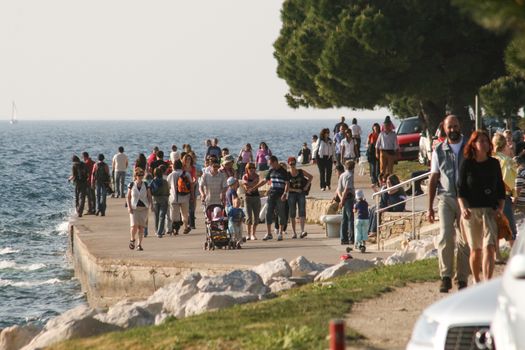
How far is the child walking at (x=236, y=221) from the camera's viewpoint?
79.4ft

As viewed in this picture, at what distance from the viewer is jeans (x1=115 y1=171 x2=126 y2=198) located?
3859cm

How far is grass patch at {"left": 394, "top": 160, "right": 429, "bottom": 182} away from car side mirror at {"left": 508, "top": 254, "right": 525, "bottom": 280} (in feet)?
93.8

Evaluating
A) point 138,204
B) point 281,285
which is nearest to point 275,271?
point 281,285

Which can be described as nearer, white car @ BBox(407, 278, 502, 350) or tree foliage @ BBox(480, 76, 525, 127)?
white car @ BBox(407, 278, 502, 350)

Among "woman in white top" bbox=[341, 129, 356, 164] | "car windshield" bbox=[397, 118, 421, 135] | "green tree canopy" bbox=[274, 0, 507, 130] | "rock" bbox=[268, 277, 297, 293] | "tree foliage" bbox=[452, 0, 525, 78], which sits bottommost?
"rock" bbox=[268, 277, 297, 293]

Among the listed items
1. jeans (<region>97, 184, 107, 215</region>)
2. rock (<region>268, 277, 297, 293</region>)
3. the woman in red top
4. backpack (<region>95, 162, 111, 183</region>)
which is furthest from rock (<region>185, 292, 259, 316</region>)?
the woman in red top

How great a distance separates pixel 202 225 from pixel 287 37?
68.3 feet

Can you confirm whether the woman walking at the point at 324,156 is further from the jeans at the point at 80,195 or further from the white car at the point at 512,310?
the white car at the point at 512,310

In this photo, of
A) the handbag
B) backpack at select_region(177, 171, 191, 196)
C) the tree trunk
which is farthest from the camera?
the tree trunk

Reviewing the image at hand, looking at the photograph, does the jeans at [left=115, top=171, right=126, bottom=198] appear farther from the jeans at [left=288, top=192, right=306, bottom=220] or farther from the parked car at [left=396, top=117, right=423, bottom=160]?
the jeans at [left=288, top=192, right=306, bottom=220]

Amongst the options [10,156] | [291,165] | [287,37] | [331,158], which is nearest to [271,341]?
[291,165]

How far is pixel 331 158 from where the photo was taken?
34.9 m

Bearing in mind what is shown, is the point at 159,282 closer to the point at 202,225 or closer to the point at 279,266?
the point at 279,266

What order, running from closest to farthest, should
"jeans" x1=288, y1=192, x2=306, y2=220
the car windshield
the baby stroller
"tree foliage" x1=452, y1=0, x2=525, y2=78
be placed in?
"tree foliage" x1=452, y1=0, x2=525, y2=78 < the baby stroller < "jeans" x1=288, y1=192, x2=306, y2=220 < the car windshield
